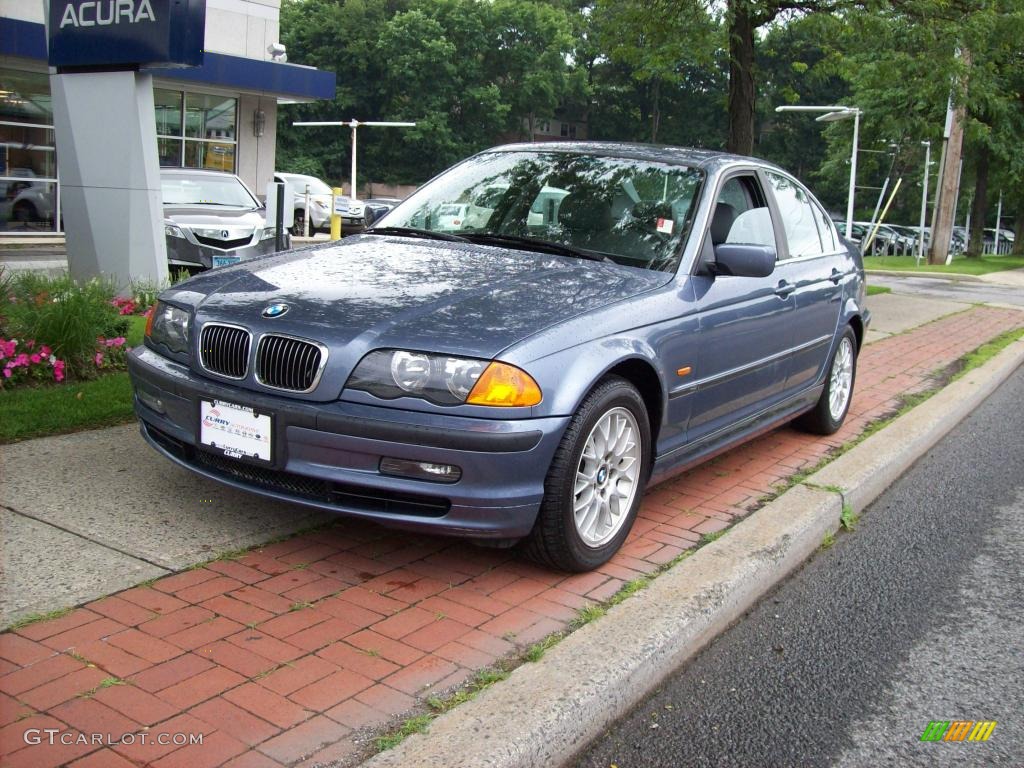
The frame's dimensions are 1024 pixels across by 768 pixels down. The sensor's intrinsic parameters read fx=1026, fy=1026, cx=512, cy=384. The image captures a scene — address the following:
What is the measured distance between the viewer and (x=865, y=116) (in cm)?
3438

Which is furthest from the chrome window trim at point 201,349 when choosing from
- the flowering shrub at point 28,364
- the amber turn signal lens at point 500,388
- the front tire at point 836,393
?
the front tire at point 836,393

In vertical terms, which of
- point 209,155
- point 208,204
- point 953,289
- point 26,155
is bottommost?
point 953,289

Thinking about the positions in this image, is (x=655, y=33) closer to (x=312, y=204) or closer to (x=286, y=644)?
(x=286, y=644)

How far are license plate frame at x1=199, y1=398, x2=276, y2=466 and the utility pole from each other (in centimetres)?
2755

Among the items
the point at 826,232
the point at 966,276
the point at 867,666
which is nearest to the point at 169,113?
the point at 826,232

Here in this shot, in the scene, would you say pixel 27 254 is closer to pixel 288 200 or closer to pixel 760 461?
pixel 288 200

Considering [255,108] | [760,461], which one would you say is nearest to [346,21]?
[255,108]

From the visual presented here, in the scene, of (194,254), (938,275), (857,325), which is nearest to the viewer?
(857,325)

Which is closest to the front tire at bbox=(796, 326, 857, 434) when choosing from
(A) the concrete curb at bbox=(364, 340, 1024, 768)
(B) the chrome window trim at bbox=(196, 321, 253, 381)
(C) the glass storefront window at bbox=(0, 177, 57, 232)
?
(A) the concrete curb at bbox=(364, 340, 1024, 768)

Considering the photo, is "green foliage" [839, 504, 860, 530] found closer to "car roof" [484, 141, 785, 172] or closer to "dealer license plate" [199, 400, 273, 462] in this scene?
"car roof" [484, 141, 785, 172]

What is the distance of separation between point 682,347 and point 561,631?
4.76ft

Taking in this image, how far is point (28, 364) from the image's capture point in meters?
5.85

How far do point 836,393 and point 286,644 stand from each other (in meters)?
4.45

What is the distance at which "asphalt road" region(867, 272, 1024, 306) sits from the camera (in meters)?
18.5
